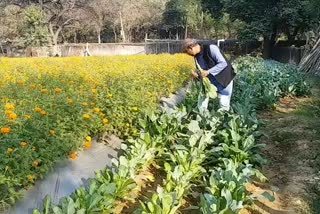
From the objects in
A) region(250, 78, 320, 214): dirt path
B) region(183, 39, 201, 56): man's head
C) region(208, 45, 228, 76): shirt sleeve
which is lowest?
region(250, 78, 320, 214): dirt path

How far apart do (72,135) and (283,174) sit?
2748mm

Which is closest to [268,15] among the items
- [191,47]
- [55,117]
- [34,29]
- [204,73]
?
[34,29]

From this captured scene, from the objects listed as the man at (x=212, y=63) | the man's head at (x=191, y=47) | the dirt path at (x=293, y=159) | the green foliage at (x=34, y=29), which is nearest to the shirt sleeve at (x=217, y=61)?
the man at (x=212, y=63)

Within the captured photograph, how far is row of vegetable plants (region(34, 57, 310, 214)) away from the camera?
3424 mm

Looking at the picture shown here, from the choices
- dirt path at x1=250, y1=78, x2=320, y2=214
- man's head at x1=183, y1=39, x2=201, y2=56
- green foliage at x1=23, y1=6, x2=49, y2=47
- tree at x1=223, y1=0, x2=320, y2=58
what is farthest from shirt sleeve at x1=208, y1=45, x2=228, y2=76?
green foliage at x1=23, y1=6, x2=49, y2=47

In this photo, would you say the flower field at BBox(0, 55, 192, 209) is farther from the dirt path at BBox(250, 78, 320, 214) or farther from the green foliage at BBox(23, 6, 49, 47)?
the green foliage at BBox(23, 6, 49, 47)

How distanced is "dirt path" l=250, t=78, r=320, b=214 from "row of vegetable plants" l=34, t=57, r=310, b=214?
1.06 feet

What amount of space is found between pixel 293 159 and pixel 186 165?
197 centimetres

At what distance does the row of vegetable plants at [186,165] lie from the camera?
342cm

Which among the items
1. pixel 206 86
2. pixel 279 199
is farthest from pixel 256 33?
pixel 279 199

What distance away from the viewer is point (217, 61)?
5.88 m

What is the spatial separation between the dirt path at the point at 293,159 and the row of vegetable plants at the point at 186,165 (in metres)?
0.32

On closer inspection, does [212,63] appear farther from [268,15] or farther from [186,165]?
[268,15]

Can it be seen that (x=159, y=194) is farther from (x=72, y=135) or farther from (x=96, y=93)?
(x=96, y=93)
